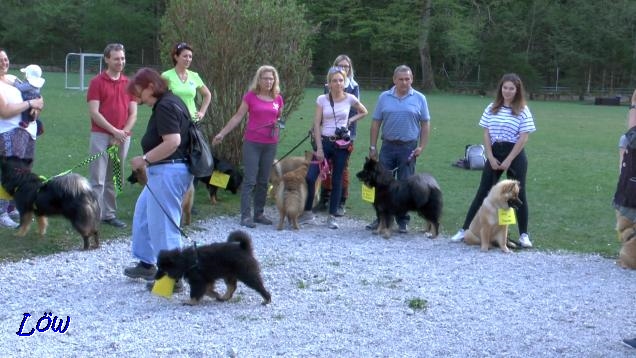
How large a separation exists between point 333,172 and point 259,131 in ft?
3.50

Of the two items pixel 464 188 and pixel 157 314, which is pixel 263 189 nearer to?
pixel 157 314

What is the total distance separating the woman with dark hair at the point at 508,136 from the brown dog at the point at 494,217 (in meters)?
0.26

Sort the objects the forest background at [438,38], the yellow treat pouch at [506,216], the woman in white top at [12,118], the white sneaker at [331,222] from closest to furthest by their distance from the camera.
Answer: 1. the woman in white top at [12,118]
2. the yellow treat pouch at [506,216]
3. the white sneaker at [331,222]
4. the forest background at [438,38]

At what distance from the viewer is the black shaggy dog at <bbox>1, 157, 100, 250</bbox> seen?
21.9 feet

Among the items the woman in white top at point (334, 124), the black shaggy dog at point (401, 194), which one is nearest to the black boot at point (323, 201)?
the woman in white top at point (334, 124)

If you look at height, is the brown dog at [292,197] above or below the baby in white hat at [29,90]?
below

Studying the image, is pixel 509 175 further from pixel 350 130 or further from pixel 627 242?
pixel 350 130

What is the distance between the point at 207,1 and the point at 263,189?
303 cm

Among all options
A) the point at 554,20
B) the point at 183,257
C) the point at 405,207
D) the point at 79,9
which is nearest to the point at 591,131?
the point at 405,207

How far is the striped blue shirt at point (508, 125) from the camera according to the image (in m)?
7.38

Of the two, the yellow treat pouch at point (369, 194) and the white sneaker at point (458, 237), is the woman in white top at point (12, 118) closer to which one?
the yellow treat pouch at point (369, 194)

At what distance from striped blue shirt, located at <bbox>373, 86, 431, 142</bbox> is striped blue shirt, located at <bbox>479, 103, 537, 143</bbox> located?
867mm

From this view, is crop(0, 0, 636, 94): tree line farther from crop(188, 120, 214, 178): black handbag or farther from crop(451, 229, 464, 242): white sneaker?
crop(188, 120, 214, 178): black handbag

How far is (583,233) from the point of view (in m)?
8.38
